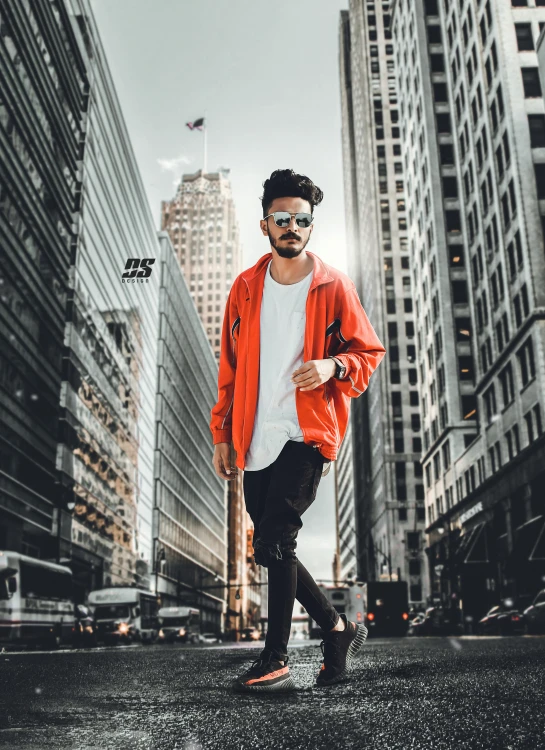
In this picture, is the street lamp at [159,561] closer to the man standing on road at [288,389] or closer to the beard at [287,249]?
the man standing on road at [288,389]

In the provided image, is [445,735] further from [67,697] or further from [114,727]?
[67,697]

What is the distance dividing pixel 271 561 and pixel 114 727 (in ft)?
3.84

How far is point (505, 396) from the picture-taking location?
42.7m

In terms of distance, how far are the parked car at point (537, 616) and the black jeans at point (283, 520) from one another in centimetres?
2124

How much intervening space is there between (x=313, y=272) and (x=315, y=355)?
0.42 metres

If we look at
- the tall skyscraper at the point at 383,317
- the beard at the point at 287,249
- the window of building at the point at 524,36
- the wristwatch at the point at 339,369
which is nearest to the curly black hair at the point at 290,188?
the beard at the point at 287,249

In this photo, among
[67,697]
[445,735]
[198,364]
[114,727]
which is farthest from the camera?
[198,364]

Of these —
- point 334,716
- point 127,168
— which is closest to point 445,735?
point 334,716

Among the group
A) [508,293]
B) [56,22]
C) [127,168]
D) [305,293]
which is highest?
[56,22]

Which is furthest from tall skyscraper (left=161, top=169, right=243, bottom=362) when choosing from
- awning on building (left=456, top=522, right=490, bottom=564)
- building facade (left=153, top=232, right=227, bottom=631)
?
awning on building (left=456, top=522, right=490, bottom=564)

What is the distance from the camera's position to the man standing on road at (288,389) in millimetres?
3211

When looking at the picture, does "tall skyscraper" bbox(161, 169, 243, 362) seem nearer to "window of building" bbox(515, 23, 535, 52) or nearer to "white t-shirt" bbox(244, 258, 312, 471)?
"window of building" bbox(515, 23, 535, 52)

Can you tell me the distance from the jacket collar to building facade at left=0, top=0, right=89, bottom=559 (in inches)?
1414

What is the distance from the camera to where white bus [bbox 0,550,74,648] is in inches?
875
